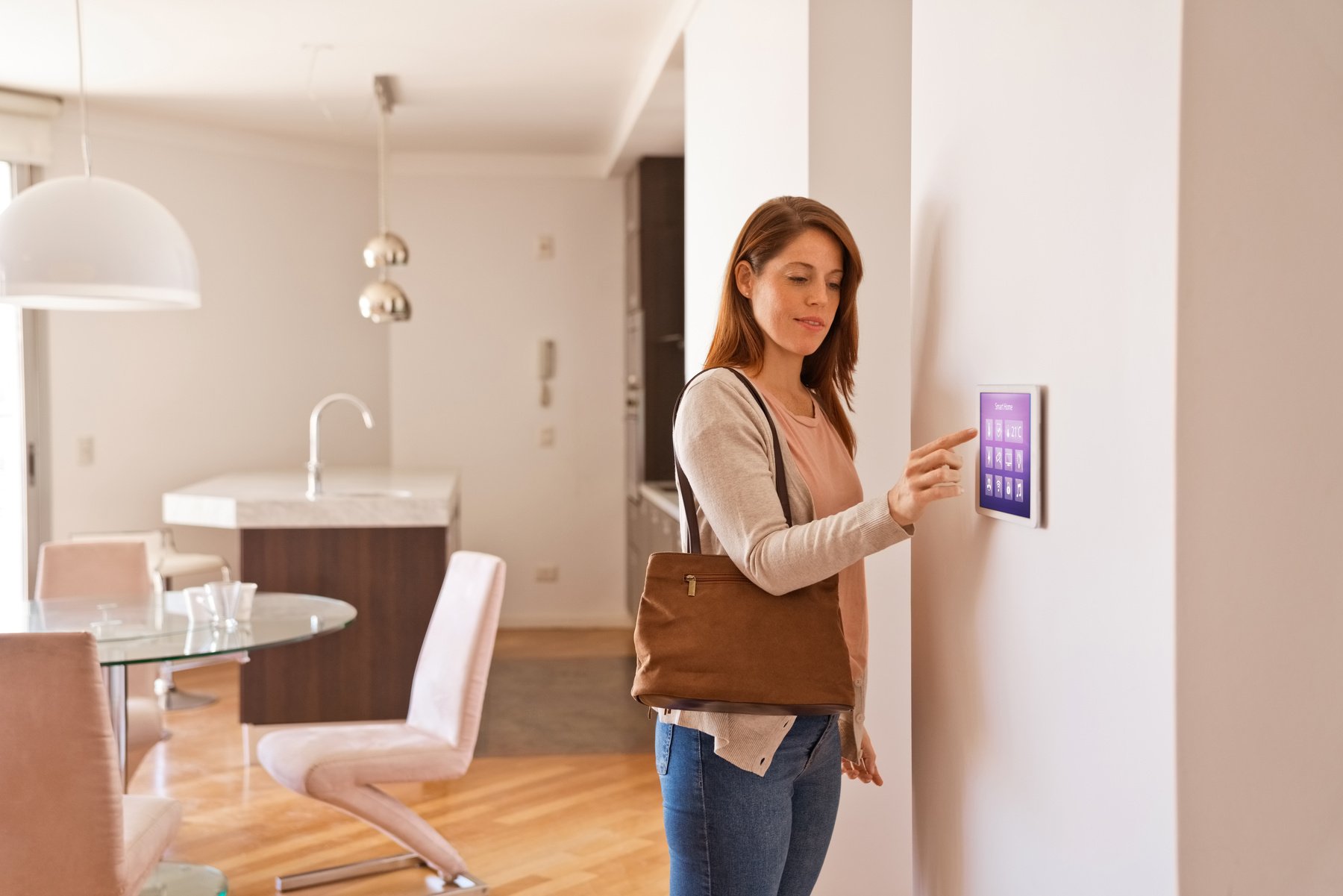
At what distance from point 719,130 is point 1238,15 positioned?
2287 millimetres

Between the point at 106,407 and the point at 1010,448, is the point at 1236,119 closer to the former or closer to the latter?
the point at 1010,448

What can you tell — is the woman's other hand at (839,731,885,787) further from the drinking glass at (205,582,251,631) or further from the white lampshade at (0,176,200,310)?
the white lampshade at (0,176,200,310)

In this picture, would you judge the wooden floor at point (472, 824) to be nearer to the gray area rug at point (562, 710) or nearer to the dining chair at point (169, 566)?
the gray area rug at point (562, 710)

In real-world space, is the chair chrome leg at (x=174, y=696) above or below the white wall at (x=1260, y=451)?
below

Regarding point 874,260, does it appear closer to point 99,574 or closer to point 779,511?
point 779,511

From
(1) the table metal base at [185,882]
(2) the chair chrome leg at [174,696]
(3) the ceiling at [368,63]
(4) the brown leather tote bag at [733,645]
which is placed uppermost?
(3) the ceiling at [368,63]

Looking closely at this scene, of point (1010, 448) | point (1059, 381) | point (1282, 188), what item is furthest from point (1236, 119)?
point (1010, 448)

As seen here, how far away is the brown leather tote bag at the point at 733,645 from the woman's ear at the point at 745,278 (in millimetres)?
269

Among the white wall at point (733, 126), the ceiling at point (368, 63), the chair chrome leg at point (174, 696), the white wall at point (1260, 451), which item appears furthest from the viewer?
the chair chrome leg at point (174, 696)

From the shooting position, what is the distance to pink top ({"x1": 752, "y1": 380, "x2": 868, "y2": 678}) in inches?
55.8

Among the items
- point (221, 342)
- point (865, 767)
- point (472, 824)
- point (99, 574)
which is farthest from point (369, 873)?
point (221, 342)

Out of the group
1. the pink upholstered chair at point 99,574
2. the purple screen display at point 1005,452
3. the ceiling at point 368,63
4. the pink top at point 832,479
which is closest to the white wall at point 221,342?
the ceiling at point 368,63

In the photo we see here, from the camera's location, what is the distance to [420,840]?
9.32 ft

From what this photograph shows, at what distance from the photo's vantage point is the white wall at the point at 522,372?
20.8ft
